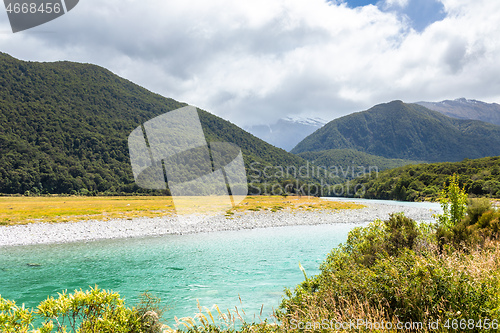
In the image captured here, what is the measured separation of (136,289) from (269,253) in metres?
8.82

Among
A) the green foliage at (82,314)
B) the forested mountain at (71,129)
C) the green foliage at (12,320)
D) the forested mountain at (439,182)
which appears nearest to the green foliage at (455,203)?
the green foliage at (82,314)

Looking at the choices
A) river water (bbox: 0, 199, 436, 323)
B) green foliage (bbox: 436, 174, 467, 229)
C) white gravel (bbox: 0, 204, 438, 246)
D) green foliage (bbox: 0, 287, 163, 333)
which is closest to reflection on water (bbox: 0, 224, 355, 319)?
river water (bbox: 0, 199, 436, 323)

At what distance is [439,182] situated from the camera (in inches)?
3201

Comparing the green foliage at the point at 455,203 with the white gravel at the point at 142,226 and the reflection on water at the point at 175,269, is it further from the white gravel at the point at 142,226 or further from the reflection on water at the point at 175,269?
the white gravel at the point at 142,226

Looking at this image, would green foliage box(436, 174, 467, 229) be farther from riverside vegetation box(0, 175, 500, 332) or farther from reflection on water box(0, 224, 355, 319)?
riverside vegetation box(0, 175, 500, 332)

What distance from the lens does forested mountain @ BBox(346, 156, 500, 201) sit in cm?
6431

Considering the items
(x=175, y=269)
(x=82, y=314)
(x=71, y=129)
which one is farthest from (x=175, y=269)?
(x=71, y=129)

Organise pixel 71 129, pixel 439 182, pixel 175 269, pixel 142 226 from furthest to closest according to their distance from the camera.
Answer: pixel 71 129 → pixel 439 182 → pixel 142 226 → pixel 175 269

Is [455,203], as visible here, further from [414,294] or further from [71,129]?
[71,129]

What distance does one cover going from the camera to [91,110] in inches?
5069

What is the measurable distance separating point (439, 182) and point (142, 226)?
84.5 m

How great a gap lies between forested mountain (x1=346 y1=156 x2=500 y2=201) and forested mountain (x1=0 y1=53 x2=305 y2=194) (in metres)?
52.3

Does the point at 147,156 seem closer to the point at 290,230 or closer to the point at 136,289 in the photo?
the point at 136,289

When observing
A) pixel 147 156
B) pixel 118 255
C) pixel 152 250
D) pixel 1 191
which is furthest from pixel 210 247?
pixel 1 191
